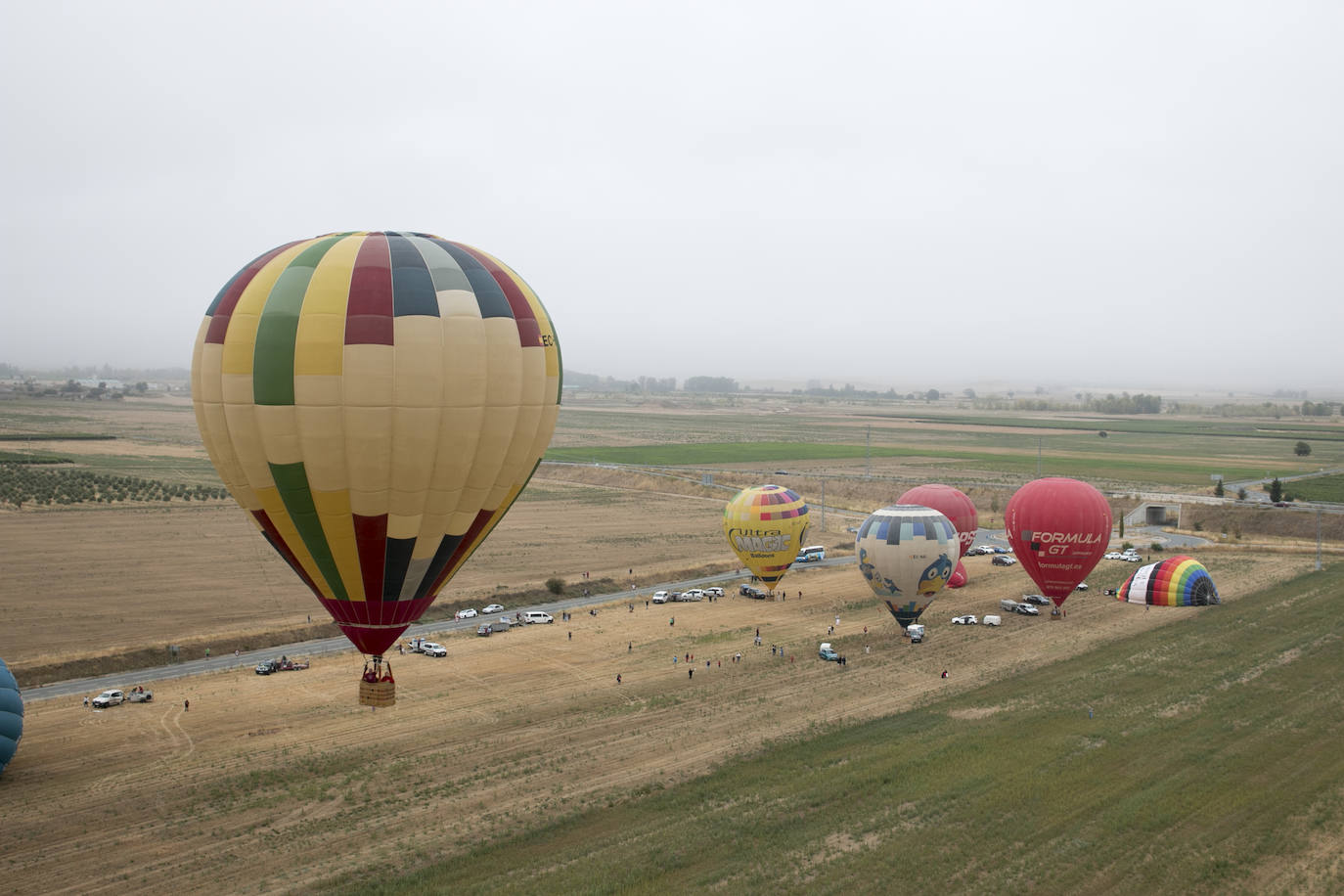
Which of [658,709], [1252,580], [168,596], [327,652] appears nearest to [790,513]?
Answer: [658,709]

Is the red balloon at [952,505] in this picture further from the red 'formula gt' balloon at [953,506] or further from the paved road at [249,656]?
the paved road at [249,656]

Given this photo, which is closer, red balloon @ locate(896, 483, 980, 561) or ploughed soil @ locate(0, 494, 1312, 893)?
ploughed soil @ locate(0, 494, 1312, 893)

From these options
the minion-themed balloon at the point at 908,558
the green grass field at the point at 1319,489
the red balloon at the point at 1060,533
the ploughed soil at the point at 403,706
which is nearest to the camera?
the ploughed soil at the point at 403,706

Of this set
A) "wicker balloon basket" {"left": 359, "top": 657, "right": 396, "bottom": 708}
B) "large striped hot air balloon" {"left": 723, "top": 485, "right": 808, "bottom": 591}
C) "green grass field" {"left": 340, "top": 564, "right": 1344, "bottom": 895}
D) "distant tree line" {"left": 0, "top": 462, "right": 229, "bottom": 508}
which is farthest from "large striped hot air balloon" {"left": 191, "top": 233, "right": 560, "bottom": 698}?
"distant tree line" {"left": 0, "top": 462, "right": 229, "bottom": 508}

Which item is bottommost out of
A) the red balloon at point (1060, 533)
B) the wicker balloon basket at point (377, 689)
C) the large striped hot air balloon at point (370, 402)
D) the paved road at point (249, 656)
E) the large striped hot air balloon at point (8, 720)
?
the paved road at point (249, 656)

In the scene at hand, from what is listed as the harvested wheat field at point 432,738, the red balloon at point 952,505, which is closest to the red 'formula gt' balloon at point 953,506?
→ the red balloon at point 952,505

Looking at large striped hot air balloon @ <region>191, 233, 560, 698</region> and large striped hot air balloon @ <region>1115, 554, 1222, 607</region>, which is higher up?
large striped hot air balloon @ <region>191, 233, 560, 698</region>

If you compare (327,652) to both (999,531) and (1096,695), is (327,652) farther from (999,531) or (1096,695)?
(999,531)

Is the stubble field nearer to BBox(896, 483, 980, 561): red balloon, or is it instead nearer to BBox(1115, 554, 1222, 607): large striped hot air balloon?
BBox(1115, 554, 1222, 607): large striped hot air balloon
